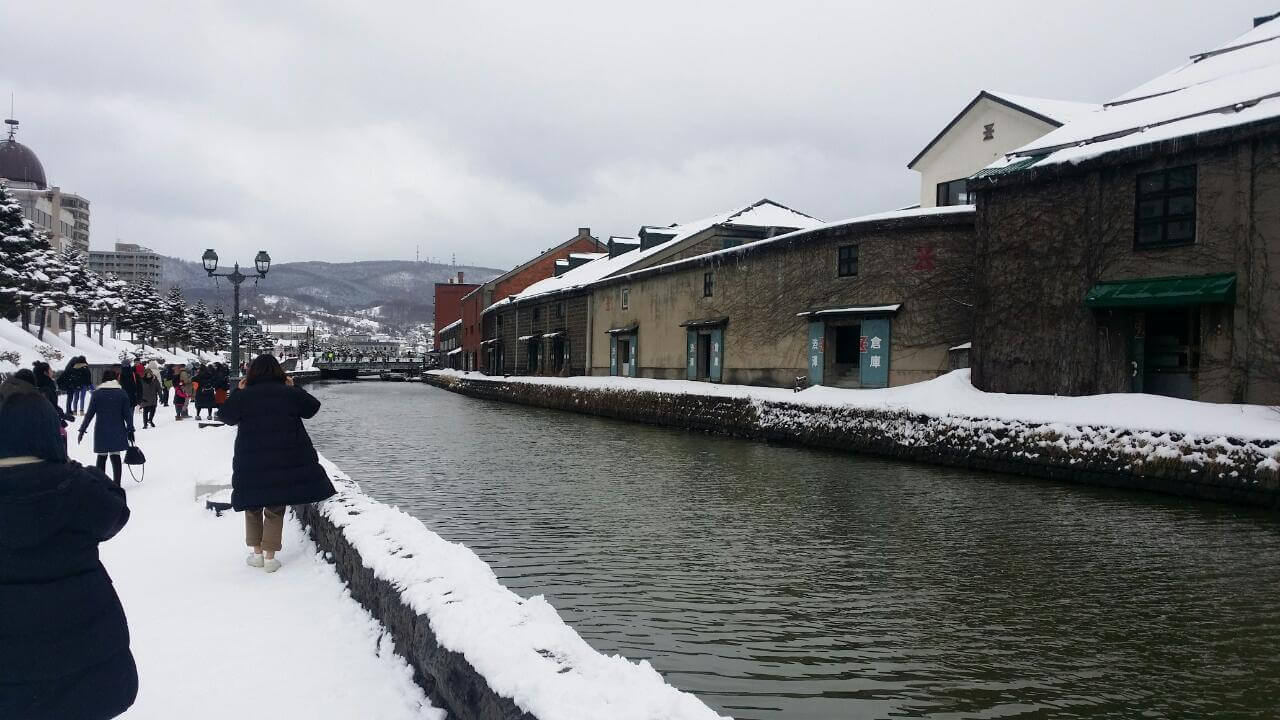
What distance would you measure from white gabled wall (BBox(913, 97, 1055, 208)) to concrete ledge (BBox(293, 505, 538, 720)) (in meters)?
26.7

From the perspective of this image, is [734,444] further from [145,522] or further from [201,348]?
[201,348]

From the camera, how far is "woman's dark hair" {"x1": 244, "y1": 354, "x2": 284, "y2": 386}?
6.62 m

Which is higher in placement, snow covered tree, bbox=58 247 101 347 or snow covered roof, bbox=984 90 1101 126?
snow covered roof, bbox=984 90 1101 126

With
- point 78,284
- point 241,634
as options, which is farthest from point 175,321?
point 241,634

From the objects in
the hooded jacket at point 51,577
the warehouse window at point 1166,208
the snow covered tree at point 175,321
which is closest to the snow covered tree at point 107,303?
the snow covered tree at point 175,321

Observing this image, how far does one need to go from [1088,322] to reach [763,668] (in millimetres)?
14752

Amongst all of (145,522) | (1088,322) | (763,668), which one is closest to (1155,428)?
(1088,322)

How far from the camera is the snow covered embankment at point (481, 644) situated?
2.92 meters

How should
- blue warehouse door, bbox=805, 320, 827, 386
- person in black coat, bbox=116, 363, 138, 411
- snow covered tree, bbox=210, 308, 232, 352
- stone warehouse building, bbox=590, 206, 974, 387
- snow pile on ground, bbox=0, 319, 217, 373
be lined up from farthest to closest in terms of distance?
snow covered tree, bbox=210, 308, 232, 352, snow pile on ground, bbox=0, 319, 217, 373, blue warehouse door, bbox=805, 320, 827, 386, stone warehouse building, bbox=590, 206, 974, 387, person in black coat, bbox=116, 363, 138, 411

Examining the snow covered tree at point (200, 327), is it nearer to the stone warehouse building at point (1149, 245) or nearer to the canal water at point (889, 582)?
the canal water at point (889, 582)

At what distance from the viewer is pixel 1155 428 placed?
13016 mm

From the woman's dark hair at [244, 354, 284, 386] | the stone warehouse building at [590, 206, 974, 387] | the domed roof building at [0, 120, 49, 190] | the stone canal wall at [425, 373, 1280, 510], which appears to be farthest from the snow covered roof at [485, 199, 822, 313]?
the domed roof building at [0, 120, 49, 190]

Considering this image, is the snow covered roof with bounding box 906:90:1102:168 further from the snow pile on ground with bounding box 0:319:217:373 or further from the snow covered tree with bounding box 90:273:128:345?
the snow covered tree with bounding box 90:273:128:345

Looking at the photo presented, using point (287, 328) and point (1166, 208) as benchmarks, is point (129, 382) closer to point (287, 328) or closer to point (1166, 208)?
point (1166, 208)
